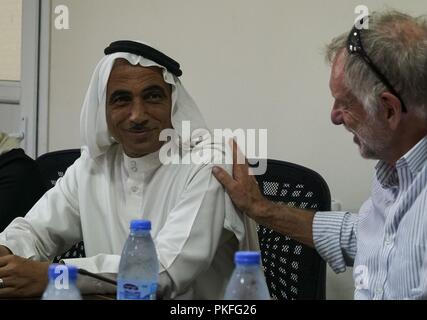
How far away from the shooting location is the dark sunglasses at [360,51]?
4.72ft

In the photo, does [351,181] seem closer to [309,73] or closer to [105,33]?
[309,73]

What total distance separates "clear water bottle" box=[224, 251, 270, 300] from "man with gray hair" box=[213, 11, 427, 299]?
17.8 inches

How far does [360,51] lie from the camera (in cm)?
146

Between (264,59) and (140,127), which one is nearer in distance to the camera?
(140,127)

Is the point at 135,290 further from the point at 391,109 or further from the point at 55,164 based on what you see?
the point at 55,164

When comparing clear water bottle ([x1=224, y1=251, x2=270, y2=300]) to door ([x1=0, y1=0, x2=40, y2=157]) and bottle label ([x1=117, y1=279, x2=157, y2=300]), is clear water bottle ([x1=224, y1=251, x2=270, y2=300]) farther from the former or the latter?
door ([x1=0, y1=0, x2=40, y2=157])

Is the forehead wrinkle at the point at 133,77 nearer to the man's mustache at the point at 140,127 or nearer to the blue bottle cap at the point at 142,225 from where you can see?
the man's mustache at the point at 140,127

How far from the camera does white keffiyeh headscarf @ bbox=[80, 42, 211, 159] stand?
1805 mm

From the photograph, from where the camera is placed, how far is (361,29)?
148 cm

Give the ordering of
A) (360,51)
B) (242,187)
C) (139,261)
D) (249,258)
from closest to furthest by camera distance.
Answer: (249,258) < (139,261) < (360,51) < (242,187)

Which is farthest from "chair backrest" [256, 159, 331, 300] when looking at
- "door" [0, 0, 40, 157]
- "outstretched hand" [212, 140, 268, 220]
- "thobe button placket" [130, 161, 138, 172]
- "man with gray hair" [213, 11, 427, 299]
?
"door" [0, 0, 40, 157]

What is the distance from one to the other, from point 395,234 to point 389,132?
0.22m

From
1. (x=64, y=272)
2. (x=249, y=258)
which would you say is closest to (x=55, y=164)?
(x=64, y=272)
